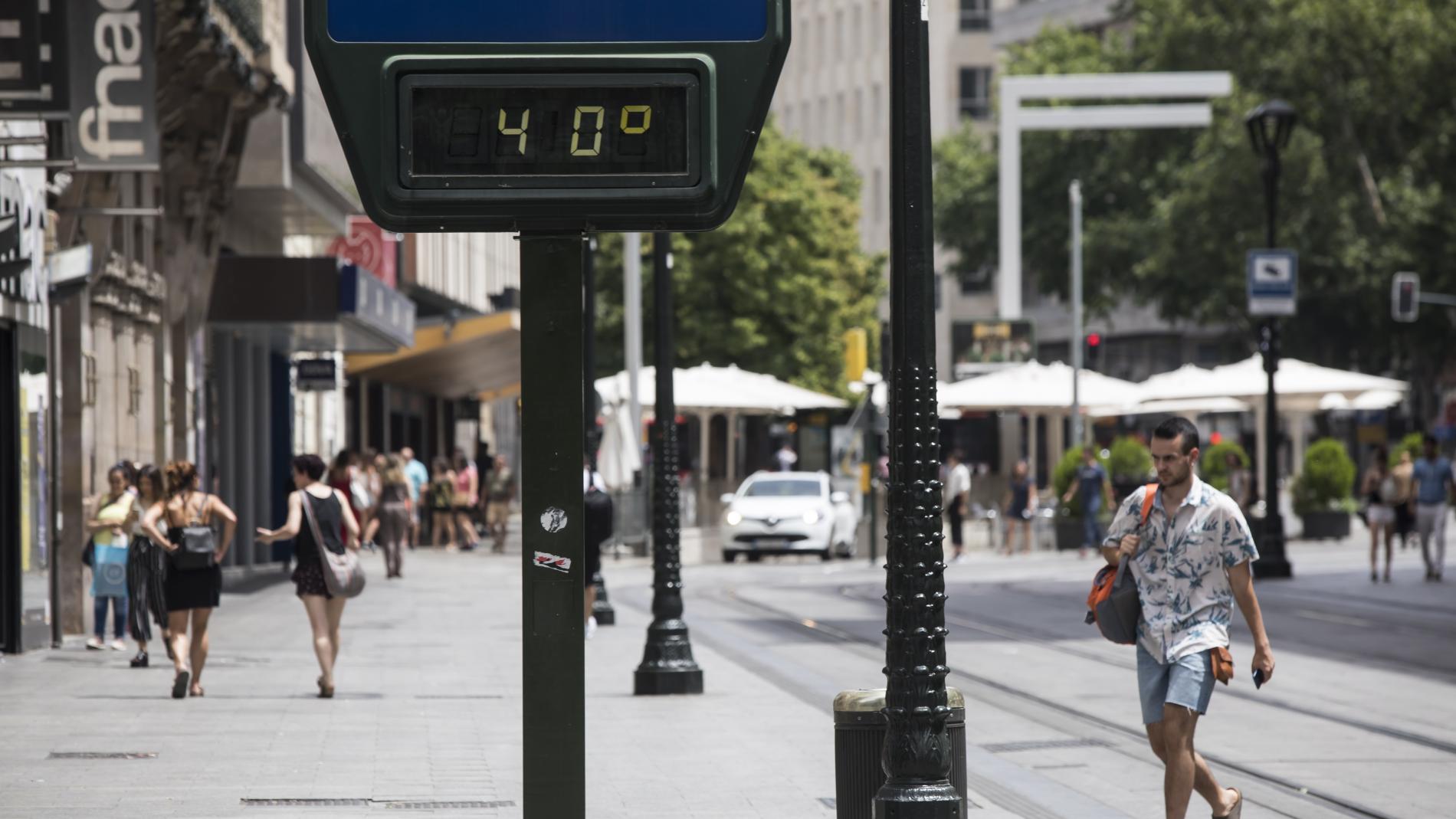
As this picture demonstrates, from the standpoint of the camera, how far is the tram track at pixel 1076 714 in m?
10.3

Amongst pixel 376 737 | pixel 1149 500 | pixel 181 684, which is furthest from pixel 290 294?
pixel 1149 500

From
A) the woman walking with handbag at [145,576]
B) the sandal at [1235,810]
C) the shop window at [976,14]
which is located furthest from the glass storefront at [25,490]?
the shop window at [976,14]

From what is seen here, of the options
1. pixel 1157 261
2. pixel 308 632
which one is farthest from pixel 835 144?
pixel 308 632

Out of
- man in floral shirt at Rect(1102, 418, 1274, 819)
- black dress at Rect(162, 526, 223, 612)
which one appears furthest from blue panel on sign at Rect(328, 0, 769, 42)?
black dress at Rect(162, 526, 223, 612)

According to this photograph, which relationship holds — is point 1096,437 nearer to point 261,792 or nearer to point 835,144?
point 835,144

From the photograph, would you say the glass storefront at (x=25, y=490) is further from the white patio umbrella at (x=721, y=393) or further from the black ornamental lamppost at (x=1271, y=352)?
the white patio umbrella at (x=721, y=393)

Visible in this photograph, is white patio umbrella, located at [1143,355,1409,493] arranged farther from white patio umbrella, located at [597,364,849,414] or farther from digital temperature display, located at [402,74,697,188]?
digital temperature display, located at [402,74,697,188]

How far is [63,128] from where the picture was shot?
17875 millimetres

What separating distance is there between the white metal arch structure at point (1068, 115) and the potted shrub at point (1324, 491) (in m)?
7.27

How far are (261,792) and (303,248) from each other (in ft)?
95.3

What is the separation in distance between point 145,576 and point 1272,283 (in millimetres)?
15095

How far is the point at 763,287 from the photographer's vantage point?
212 feet

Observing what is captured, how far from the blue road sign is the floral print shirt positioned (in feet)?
64.0

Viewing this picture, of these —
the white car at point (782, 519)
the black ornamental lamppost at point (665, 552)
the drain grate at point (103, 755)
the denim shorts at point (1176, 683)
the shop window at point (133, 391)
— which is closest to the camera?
the denim shorts at point (1176, 683)
